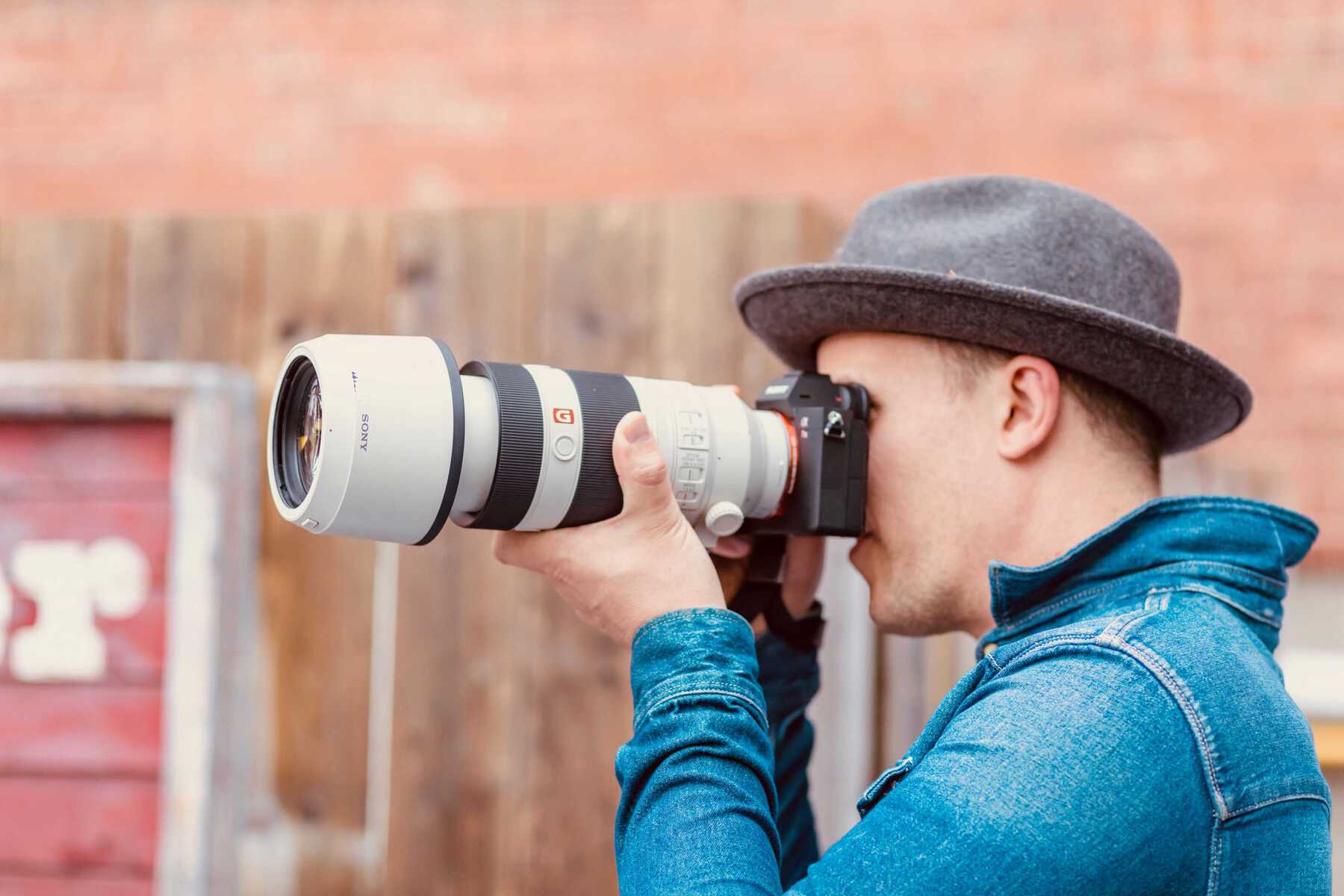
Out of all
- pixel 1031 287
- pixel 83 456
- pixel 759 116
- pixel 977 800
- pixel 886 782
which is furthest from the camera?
pixel 759 116

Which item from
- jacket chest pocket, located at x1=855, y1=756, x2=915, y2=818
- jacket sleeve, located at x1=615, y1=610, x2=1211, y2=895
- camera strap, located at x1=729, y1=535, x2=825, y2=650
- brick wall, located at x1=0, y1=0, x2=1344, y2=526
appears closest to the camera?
jacket sleeve, located at x1=615, y1=610, x2=1211, y2=895

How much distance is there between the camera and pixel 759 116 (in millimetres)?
4215

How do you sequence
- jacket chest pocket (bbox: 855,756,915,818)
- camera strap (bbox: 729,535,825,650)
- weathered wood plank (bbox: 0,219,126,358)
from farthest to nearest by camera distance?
weathered wood plank (bbox: 0,219,126,358), camera strap (bbox: 729,535,825,650), jacket chest pocket (bbox: 855,756,915,818)

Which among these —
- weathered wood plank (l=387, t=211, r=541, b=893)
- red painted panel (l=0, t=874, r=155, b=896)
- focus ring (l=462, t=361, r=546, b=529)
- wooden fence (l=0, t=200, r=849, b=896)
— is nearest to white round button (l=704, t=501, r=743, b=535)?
focus ring (l=462, t=361, r=546, b=529)

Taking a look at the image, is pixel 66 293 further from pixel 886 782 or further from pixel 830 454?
pixel 886 782

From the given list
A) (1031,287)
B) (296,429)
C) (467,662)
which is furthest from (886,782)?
(467,662)

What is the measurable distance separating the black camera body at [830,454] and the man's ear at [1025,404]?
15 cm

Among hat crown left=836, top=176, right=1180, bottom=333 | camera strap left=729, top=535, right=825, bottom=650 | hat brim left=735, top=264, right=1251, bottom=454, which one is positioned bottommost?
camera strap left=729, top=535, right=825, bottom=650

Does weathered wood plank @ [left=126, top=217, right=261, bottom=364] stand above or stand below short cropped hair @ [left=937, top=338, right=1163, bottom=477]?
above

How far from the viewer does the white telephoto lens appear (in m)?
1.16

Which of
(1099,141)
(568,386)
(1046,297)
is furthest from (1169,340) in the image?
(1099,141)

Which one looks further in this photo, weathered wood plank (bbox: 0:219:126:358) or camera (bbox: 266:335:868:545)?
weathered wood plank (bbox: 0:219:126:358)

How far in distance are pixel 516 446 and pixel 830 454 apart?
1.23ft

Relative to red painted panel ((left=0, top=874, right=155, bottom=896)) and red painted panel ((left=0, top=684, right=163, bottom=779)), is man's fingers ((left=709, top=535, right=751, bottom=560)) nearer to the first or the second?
red painted panel ((left=0, top=684, right=163, bottom=779))
